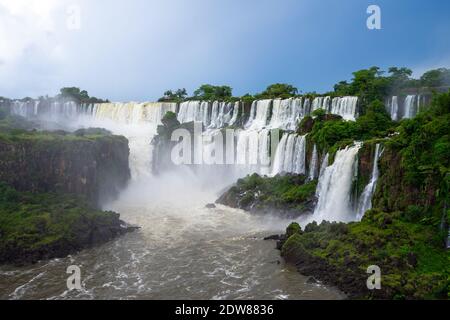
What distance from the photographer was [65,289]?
20750mm

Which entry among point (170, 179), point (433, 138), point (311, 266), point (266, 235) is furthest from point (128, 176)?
point (433, 138)

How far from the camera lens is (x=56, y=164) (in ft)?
109

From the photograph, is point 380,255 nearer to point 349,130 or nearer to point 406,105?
point 349,130

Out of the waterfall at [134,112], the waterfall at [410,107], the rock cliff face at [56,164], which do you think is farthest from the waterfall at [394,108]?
the waterfall at [134,112]

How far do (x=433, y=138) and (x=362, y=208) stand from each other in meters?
6.37

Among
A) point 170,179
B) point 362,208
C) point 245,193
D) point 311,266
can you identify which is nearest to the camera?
point 311,266

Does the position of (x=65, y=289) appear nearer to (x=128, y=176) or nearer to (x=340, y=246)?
(x=340, y=246)

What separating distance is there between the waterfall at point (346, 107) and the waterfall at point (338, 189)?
614 inches

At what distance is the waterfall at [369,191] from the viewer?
27047 millimetres

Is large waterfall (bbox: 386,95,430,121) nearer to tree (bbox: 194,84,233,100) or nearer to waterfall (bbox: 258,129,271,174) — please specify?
waterfall (bbox: 258,129,271,174)

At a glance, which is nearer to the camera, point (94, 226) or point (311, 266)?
point (311, 266)

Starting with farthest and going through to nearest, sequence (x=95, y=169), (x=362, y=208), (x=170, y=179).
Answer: (x=170, y=179) → (x=95, y=169) → (x=362, y=208)

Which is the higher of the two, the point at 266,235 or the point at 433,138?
the point at 433,138

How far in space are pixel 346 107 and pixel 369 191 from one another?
2035 centimetres
